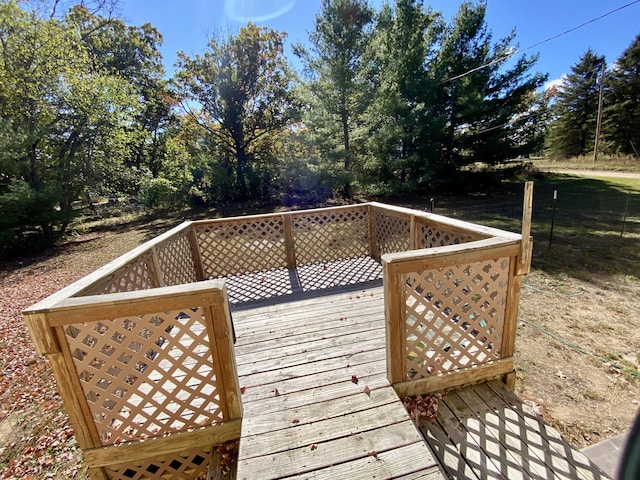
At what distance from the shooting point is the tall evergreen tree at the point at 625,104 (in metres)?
20.5

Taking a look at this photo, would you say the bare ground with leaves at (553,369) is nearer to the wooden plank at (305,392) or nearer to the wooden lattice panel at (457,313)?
the wooden lattice panel at (457,313)

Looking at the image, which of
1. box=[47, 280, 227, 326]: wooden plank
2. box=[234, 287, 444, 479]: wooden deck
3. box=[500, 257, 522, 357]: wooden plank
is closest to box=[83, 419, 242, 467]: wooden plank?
box=[234, 287, 444, 479]: wooden deck

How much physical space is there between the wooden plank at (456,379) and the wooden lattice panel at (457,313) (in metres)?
0.04

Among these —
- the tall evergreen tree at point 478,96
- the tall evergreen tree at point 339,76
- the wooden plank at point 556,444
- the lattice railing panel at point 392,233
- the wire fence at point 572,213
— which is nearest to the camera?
the wooden plank at point 556,444

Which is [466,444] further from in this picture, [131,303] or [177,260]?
[177,260]

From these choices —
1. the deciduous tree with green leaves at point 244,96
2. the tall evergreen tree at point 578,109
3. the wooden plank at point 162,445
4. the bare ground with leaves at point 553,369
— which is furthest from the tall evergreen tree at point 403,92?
the tall evergreen tree at point 578,109

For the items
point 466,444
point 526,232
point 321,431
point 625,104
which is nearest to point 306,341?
point 321,431

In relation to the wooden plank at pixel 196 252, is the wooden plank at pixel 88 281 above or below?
above

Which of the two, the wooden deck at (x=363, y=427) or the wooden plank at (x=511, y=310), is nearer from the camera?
the wooden deck at (x=363, y=427)

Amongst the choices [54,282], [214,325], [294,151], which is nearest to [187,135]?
[294,151]

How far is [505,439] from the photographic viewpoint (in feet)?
6.09

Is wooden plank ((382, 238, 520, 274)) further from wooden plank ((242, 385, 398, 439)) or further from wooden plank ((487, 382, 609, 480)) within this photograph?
wooden plank ((487, 382, 609, 480))

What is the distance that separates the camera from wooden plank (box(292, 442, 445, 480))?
5.02 ft

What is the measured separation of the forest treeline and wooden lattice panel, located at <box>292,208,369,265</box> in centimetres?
743
